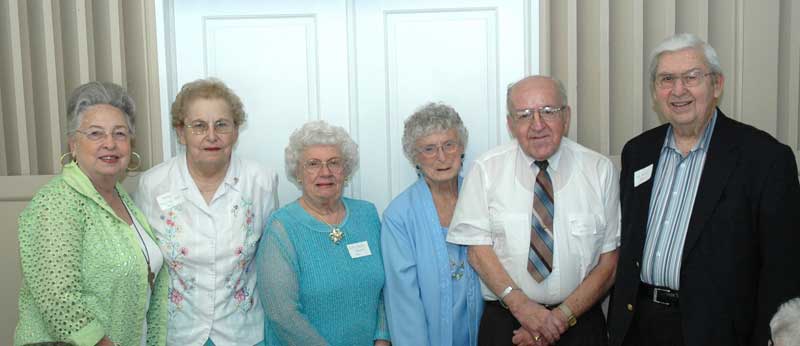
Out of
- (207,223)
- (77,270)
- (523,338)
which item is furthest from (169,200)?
(523,338)

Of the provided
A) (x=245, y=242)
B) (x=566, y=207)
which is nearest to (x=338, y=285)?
(x=245, y=242)

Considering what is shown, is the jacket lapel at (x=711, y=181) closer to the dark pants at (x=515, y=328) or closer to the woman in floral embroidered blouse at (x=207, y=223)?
the dark pants at (x=515, y=328)

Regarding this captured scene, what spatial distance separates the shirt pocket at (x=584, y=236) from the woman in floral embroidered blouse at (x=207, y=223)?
1364mm

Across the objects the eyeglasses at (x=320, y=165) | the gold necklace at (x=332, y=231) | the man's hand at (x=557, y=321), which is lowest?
the man's hand at (x=557, y=321)

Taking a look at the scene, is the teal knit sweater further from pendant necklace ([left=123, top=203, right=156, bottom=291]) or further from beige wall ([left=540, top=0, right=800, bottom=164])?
beige wall ([left=540, top=0, right=800, bottom=164])

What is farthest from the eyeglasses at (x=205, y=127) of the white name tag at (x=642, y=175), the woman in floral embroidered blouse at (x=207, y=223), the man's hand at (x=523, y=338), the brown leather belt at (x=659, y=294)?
the brown leather belt at (x=659, y=294)

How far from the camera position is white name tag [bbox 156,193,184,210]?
2809 mm

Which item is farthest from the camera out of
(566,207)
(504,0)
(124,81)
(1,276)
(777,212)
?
(504,0)

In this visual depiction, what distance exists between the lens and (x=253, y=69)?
383 centimetres

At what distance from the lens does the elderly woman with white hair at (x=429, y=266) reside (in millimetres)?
2852

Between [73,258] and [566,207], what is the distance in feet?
6.10

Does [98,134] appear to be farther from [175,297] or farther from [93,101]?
[175,297]

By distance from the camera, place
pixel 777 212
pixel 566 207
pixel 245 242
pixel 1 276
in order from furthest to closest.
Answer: pixel 1 276 < pixel 245 242 < pixel 566 207 < pixel 777 212

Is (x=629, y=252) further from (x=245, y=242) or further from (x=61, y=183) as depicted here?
(x=61, y=183)
